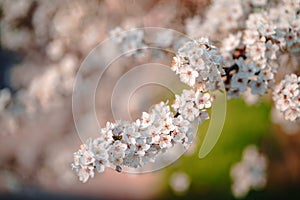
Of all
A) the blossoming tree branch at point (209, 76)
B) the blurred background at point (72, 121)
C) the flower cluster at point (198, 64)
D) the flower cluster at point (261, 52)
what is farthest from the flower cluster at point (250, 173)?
the flower cluster at point (198, 64)

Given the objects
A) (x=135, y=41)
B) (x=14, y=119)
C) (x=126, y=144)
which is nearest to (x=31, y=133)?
(x=14, y=119)

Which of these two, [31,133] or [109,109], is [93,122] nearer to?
[109,109]

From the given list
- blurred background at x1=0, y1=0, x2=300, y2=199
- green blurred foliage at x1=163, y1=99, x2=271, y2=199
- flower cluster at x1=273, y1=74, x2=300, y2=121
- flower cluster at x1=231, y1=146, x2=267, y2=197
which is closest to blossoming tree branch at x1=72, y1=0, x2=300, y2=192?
flower cluster at x1=273, y1=74, x2=300, y2=121

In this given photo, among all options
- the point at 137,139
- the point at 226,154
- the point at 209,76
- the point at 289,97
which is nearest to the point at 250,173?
the point at 226,154

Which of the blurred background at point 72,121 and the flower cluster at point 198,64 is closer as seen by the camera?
the flower cluster at point 198,64

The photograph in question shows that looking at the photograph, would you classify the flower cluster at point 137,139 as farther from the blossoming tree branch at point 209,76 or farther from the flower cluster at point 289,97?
the flower cluster at point 289,97

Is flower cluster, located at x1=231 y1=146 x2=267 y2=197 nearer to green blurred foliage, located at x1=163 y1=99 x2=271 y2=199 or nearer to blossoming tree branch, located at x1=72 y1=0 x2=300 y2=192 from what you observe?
green blurred foliage, located at x1=163 y1=99 x2=271 y2=199
